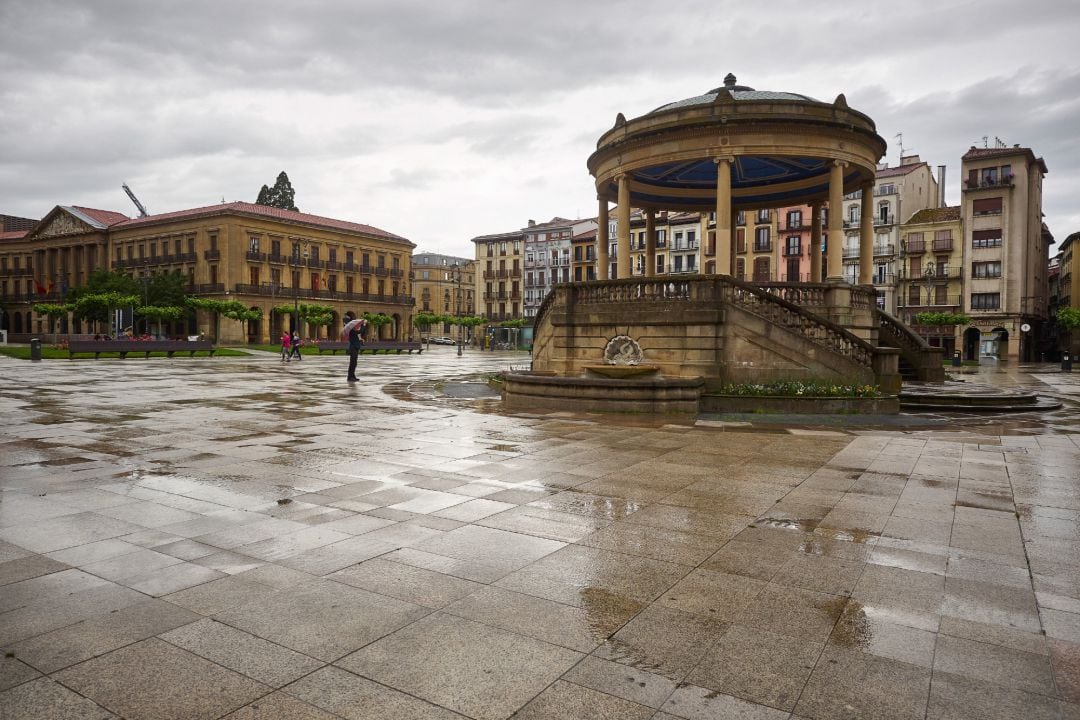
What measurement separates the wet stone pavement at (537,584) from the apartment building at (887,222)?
2609 inches

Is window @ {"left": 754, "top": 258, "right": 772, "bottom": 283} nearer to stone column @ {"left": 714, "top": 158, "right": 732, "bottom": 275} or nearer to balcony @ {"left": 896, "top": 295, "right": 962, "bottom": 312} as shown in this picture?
balcony @ {"left": 896, "top": 295, "right": 962, "bottom": 312}

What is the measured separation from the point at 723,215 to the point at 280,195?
8487 cm

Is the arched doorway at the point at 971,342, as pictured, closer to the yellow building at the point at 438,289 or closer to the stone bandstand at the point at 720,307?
the stone bandstand at the point at 720,307

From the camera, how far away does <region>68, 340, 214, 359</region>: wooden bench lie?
3878 cm

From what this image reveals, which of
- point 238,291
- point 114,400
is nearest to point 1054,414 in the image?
point 114,400

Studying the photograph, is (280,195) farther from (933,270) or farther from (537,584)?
(537,584)

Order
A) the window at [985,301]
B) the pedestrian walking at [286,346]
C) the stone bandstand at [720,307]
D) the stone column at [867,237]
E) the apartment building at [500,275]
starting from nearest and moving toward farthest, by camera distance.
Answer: the stone bandstand at [720,307]
the stone column at [867,237]
the pedestrian walking at [286,346]
the window at [985,301]
the apartment building at [500,275]

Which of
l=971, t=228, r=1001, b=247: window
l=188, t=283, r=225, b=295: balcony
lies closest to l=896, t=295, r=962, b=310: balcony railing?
l=971, t=228, r=1001, b=247: window

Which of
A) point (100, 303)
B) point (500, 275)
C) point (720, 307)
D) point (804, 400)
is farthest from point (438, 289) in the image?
point (804, 400)

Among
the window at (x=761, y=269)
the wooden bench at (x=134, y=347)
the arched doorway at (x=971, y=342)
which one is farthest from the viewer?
the window at (x=761, y=269)

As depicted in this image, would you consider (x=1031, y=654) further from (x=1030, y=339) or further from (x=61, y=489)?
(x=1030, y=339)

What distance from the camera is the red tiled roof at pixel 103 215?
88562 millimetres

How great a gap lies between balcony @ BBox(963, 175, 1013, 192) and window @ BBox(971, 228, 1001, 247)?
3923 mm

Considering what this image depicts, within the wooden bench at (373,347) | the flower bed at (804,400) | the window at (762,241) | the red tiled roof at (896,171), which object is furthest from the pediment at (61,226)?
the flower bed at (804,400)
